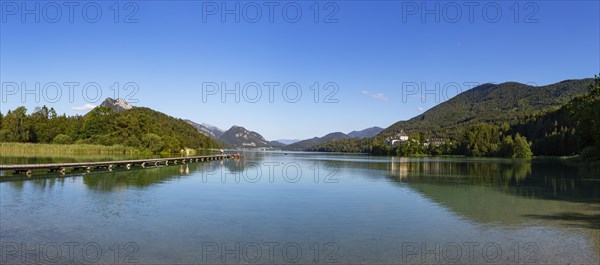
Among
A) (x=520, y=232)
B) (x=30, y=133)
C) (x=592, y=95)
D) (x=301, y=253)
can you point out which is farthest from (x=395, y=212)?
(x=30, y=133)

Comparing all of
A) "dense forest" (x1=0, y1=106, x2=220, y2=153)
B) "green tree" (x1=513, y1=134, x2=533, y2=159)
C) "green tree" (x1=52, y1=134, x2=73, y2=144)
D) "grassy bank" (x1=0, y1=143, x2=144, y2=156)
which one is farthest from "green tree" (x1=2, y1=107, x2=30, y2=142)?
"green tree" (x1=513, y1=134, x2=533, y2=159)

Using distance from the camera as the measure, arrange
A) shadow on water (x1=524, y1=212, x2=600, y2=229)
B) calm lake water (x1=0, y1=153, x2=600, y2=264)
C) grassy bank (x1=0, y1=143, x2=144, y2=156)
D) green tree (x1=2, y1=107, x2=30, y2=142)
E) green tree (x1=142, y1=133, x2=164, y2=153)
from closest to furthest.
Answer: calm lake water (x1=0, y1=153, x2=600, y2=264) → shadow on water (x1=524, y1=212, x2=600, y2=229) → grassy bank (x1=0, y1=143, x2=144, y2=156) → green tree (x1=142, y1=133, x2=164, y2=153) → green tree (x1=2, y1=107, x2=30, y2=142)

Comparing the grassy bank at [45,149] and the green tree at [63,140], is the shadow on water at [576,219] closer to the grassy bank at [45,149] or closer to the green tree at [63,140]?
the grassy bank at [45,149]

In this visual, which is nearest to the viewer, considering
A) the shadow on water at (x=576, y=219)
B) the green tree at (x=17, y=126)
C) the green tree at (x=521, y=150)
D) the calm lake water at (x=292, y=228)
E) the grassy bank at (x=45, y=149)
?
the calm lake water at (x=292, y=228)

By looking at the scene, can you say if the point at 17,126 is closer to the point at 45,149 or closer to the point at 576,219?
the point at 45,149

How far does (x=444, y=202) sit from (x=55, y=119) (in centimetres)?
11676

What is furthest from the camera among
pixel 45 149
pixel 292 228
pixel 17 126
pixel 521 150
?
pixel 521 150

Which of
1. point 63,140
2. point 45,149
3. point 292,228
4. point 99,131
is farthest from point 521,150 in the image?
point 292,228

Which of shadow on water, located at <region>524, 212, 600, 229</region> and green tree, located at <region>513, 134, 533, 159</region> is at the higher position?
green tree, located at <region>513, 134, 533, 159</region>

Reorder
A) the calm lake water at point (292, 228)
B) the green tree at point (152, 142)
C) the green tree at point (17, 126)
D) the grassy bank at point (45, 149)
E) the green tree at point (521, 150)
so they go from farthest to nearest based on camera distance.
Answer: the green tree at point (521, 150), the green tree at point (17, 126), the green tree at point (152, 142), the grassy bank at point (45, 149), the calm lake water at point (292, 228)

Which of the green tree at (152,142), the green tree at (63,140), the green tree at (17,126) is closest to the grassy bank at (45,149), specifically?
the green tree at (152,142)

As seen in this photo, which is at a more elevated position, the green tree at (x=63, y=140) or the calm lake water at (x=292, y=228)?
the green tree at (x=63, y=140)

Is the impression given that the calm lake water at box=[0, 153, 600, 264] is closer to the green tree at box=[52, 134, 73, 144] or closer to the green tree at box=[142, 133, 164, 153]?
the green tree at box=[142, 133, 164, 153]

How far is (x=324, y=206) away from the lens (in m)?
20.8
